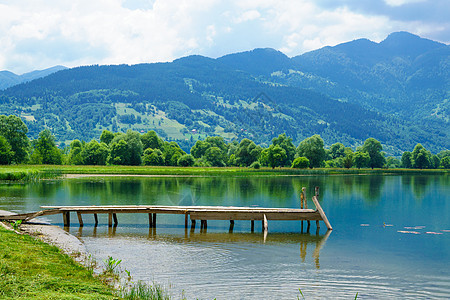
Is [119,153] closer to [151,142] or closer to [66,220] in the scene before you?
[151,142]

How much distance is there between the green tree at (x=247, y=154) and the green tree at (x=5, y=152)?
75.3m

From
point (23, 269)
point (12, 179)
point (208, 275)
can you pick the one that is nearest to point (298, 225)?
point (208, 275)

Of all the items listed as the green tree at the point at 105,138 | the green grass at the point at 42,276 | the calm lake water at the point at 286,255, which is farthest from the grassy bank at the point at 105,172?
the green grass at the point at 42,276

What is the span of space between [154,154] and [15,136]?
46.7 meters

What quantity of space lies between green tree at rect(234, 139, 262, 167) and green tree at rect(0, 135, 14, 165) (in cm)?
7534

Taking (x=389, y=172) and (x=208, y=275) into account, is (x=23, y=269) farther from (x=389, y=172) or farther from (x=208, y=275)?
(x=389, y=172)

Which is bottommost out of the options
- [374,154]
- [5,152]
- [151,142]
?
[5,152]

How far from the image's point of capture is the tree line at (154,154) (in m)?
103

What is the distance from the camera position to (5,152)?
3639 inches

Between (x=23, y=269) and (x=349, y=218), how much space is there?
27591mm

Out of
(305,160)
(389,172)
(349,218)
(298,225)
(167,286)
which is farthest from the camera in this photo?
(389,172)

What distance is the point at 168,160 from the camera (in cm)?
15050

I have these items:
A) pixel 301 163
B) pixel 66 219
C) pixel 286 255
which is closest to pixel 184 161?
pixel 301 163

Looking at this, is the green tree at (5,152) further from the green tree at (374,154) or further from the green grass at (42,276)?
the green tree at (374,154)
